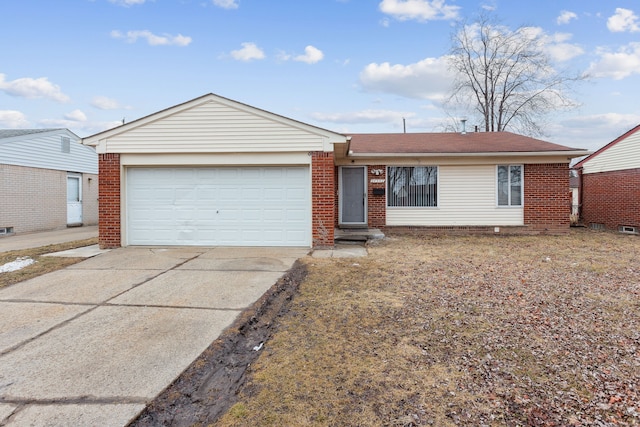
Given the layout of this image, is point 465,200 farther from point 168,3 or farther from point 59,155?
point 59,155

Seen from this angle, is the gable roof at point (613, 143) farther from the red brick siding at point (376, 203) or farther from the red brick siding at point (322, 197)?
the red brick siding at point (322, 197)

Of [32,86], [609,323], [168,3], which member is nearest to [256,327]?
[609,323]

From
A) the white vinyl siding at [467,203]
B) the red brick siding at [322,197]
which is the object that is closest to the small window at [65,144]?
the red brick siding at [322,197]

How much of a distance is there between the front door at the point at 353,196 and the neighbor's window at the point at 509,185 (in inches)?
181

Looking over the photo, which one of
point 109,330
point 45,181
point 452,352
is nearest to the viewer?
point 452,352

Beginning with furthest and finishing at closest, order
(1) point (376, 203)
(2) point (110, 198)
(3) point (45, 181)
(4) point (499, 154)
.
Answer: (3) point (45, 181) → (1) point (376, 203) → (4) point (499, 154) → (2) point (110, 198)

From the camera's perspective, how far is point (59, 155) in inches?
654

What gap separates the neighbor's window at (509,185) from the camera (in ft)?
39.7

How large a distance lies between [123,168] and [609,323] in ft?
33.6

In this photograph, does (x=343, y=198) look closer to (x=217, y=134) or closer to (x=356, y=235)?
(x=356, y=235)

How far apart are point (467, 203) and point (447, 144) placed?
2413 mm

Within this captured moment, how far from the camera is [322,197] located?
909 centimetres

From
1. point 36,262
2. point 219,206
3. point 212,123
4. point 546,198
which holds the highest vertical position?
point 212,123

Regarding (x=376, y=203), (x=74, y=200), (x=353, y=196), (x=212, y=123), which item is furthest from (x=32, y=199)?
(x=376, y=203)
